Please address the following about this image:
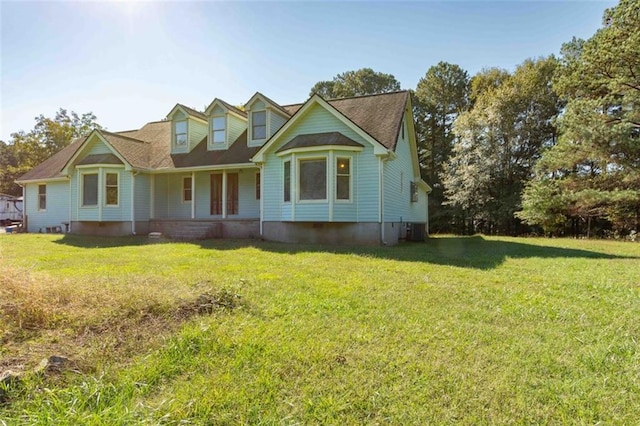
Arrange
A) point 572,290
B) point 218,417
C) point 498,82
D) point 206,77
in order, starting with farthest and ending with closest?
point 498,82
point 206,77
point 572,290
point 218,417

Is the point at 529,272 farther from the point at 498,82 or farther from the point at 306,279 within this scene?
the point at 498,82

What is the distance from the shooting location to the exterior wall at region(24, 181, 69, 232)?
18.8 m

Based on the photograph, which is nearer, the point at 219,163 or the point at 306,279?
the point at 306,279

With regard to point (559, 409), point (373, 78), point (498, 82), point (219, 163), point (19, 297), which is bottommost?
point (559, 409)

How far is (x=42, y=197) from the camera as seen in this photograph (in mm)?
19859

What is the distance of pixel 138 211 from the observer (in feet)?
52.4

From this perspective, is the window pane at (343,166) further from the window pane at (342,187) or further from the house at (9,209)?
the house at (9,209)

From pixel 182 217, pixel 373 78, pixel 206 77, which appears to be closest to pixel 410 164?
pixel 206 77

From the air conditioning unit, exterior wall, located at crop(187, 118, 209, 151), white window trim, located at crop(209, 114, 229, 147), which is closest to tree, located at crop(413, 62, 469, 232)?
the air conditioning unit

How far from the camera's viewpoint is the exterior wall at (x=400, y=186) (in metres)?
12.8

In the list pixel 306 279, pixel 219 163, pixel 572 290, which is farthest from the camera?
pixel 219 163

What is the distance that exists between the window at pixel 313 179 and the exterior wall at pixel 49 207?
14281 millimetres

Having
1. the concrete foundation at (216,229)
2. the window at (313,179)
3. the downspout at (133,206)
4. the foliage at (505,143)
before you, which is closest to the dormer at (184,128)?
the downspout at (133,206)

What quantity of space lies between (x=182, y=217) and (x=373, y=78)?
25317 mm
